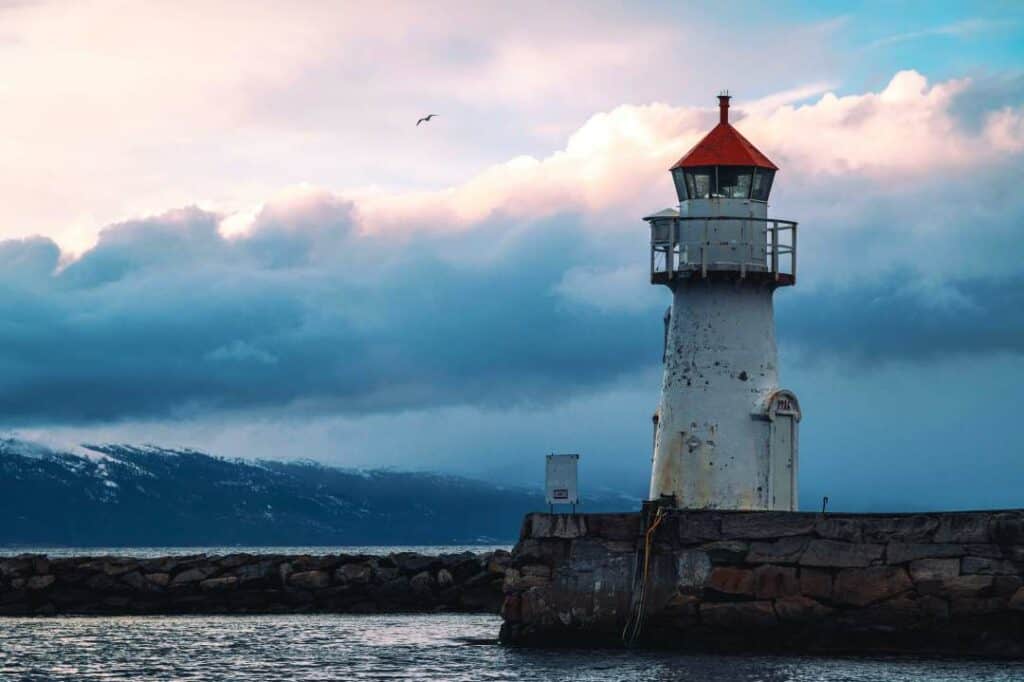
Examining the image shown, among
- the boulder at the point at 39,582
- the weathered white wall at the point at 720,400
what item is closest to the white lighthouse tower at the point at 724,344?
the weathered white wall at the point at 720,400

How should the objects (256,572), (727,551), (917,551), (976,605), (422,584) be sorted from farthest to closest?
(256,572)
(422,584)
(727,551)
(917,551)
(976,605)

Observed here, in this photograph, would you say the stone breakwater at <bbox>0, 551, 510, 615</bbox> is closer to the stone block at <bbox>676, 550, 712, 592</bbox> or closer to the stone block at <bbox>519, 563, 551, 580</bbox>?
the stone block at <bbox>519, 563, 551, 580</bbox>

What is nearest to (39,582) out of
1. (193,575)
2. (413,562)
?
(193,575)

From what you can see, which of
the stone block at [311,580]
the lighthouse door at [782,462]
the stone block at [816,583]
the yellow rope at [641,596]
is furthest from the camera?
the stone block at [311,580]

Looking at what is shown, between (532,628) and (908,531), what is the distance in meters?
7.20

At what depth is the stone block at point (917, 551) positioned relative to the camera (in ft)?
104

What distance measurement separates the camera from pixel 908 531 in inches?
1262

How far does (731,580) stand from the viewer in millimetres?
32938

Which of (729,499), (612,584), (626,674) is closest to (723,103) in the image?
(729,499)

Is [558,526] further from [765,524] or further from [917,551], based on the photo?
[917,551]

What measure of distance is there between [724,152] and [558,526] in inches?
321

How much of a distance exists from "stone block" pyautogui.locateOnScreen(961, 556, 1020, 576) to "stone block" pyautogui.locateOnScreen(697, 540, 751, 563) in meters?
3.78

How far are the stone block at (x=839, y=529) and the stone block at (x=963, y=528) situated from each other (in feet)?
4.53

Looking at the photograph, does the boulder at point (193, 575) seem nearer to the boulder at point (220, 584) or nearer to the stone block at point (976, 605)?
the boulder at point (220, 584)
